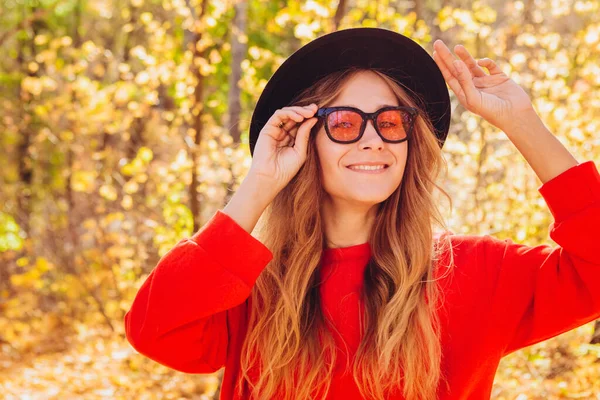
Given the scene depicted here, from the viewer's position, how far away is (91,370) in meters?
7.05

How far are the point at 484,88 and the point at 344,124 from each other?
472 millimetres

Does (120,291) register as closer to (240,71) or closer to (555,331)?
(240,71)

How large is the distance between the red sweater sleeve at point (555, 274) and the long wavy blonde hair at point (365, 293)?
0.19 m

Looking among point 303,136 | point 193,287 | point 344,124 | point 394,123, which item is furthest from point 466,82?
point 193,287

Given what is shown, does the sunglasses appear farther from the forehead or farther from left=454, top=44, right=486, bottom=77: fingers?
left=454, top=44, right=486, bottom=77: fingers

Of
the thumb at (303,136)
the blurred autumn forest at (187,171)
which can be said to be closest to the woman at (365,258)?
the thumb at (303,136)

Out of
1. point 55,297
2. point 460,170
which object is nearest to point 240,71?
point 460,170

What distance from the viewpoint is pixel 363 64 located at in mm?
2285

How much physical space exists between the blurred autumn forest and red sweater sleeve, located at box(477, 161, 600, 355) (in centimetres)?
100

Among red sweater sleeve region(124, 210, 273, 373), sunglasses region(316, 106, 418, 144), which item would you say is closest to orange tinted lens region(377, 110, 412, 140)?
sunglasses region(316, 106, 418, 144)

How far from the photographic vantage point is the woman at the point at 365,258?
1957mm

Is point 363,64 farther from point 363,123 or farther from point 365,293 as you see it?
point 365,293

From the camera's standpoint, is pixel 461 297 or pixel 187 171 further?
pixel 187 171

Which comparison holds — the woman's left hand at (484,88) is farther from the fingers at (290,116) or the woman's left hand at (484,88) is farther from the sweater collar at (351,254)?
the sweater collar at (351,254)
